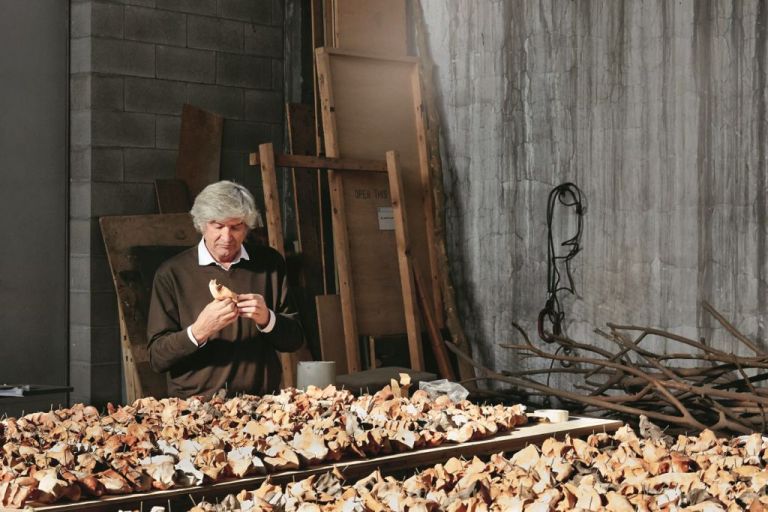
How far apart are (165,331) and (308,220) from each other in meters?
2.47

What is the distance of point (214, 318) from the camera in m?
3.61

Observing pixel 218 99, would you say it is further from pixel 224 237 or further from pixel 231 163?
pixel 224 237

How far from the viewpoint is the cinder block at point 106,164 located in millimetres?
5910

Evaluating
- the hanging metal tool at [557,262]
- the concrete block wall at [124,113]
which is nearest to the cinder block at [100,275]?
the concrete block wall at [124,113]

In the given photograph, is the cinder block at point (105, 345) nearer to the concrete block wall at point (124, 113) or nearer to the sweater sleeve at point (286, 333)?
the concrete block wall at point (124, 113)

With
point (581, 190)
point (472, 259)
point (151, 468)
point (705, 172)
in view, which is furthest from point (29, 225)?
point (151, 468)

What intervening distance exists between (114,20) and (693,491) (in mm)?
4997

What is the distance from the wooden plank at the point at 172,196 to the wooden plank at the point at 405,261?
1.21 m

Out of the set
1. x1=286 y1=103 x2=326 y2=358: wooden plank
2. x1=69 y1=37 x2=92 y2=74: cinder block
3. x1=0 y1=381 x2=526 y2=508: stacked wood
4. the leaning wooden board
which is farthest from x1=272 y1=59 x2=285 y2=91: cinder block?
the leaning wooden board

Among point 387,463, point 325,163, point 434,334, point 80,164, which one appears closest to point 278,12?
point 325,163

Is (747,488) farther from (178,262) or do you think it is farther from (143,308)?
(143,308)

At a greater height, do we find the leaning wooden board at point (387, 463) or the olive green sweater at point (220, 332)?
the olive green sweater at point (220, 332)

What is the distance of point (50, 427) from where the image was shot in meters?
2.36

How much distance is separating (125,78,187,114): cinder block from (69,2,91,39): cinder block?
1.13 feet
